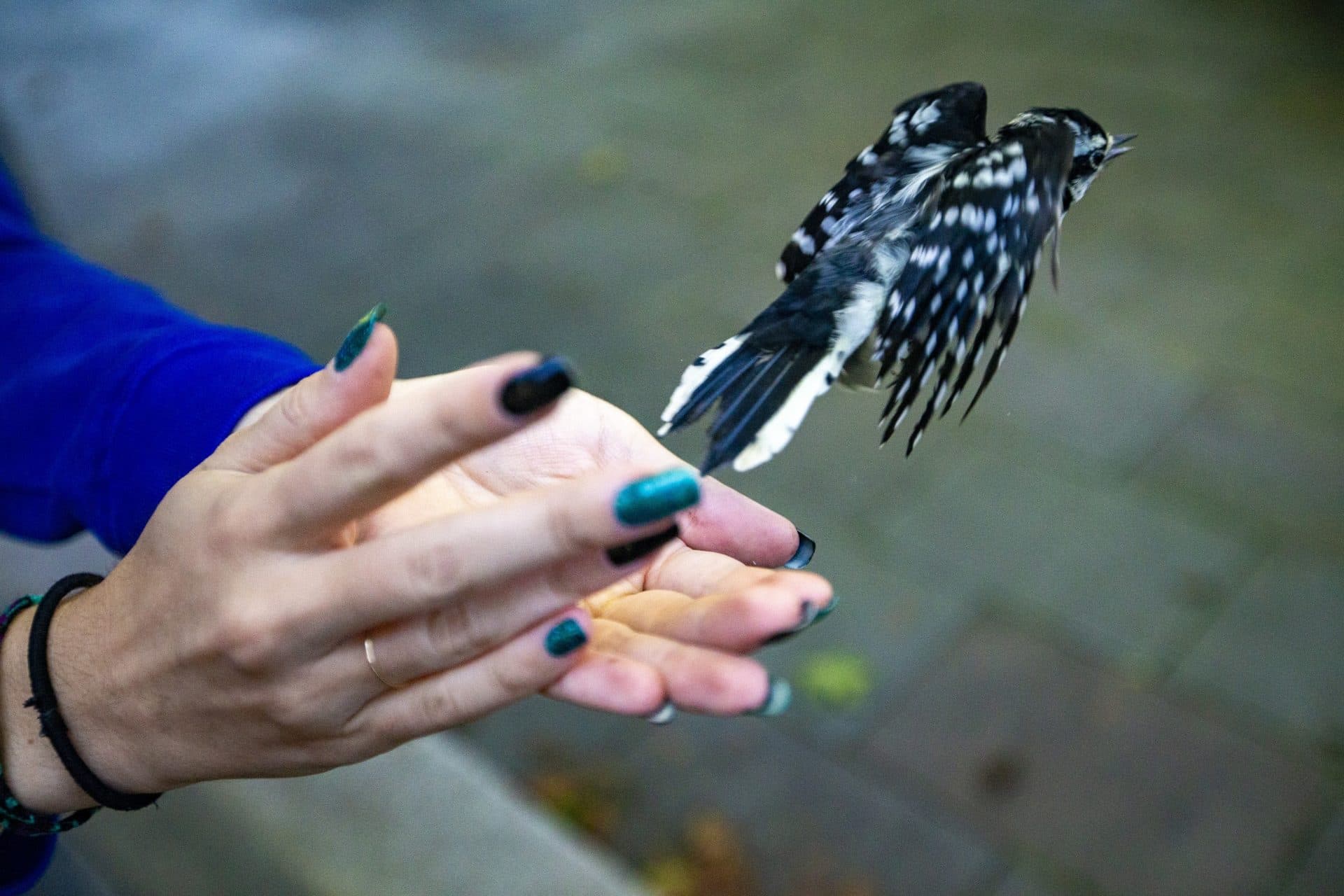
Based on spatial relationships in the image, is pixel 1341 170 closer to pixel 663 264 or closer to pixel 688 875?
pixel 663 264

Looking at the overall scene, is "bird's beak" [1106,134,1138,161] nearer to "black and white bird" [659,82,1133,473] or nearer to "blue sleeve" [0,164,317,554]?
"black and white bird" [659,82,1133,473]

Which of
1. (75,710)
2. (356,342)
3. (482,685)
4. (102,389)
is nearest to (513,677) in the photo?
(482,685)

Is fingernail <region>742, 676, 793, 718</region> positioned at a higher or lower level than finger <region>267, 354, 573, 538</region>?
lower

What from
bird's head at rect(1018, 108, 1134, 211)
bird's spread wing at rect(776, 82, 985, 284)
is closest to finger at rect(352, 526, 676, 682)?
bird's spread wing at rect(776, 82, 985, 284)

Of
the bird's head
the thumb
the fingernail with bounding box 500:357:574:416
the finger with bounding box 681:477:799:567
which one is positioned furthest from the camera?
the bird's head

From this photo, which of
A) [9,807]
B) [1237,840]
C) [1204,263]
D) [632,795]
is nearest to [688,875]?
[632,795]

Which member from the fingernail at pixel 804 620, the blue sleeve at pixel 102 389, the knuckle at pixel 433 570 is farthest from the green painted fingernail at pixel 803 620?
the blue sleeve at pixel 102 389
